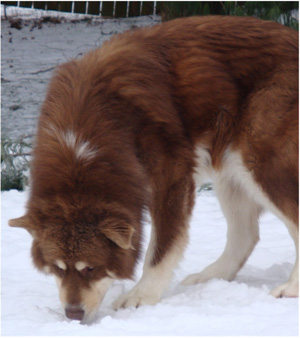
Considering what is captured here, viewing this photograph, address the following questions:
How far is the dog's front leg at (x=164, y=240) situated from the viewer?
4.86 m

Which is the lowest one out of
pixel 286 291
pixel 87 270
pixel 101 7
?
pixel 286 291

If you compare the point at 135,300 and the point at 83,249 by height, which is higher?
the point at 83,249

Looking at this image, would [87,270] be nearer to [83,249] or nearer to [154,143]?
[83,249]

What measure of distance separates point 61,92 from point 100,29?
6.58 metres

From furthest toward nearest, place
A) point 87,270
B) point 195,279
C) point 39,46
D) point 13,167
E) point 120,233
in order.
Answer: point 39,46 < point 13,167 < point 195,279 < point 87,270 < point 120,233

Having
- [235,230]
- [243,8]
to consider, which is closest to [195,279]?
[235,230]

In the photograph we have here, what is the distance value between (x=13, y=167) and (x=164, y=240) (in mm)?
3976

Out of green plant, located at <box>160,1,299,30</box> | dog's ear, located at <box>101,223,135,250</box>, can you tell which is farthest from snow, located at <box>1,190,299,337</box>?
green plant, located at <box>160,1,299,30</box>

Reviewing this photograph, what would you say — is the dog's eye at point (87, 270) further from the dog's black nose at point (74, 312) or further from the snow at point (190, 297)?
the snow at point (190, 297)

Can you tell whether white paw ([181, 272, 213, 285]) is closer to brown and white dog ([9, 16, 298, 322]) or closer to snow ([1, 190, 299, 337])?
snow ([1, 190, 299, 337])

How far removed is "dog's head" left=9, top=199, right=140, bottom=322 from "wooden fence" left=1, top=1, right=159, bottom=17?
708 centimetres

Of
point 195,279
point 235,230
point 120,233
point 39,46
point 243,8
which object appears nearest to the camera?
point 120,233

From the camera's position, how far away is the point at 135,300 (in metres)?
4.86

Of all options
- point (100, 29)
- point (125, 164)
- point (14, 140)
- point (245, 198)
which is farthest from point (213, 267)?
point (100, 29)
